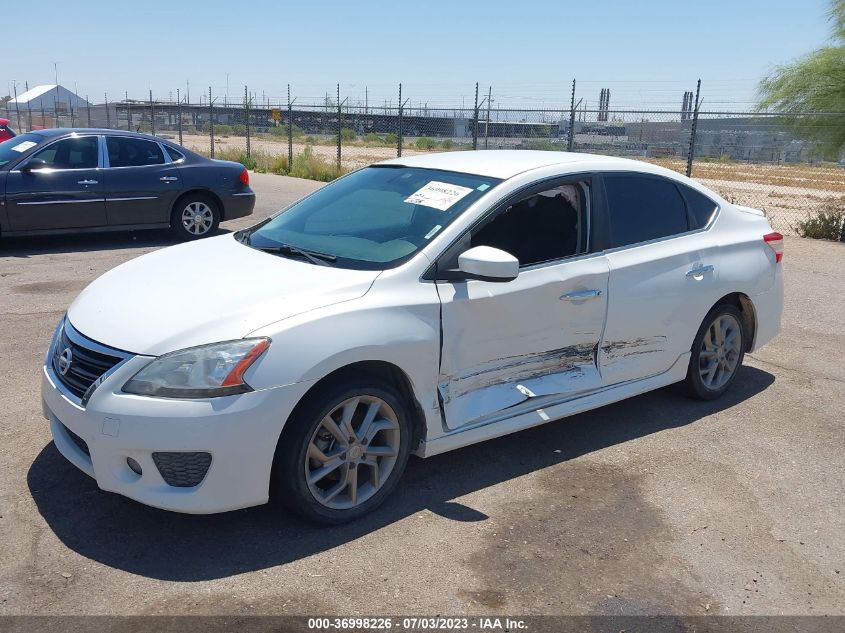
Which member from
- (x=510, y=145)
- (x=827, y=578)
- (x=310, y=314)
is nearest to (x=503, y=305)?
(x=310, y=314)

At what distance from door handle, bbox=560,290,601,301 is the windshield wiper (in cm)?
126

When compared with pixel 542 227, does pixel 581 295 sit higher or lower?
lower

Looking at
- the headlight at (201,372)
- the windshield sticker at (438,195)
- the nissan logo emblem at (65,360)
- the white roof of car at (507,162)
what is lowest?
the nissan logo emblem at (65,360)

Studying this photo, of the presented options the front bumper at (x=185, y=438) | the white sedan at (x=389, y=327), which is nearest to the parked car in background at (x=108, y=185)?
the white sedan at (x=389, y=327)

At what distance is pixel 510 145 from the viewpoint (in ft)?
87.1

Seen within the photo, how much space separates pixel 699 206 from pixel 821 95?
15.5 meters

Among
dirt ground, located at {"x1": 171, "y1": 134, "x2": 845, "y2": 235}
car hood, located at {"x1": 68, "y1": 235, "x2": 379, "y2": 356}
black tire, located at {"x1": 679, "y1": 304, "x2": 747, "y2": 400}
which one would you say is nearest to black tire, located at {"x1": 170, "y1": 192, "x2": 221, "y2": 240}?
car hood, located at {"x1": 68, "y1": 235, "x2": 379, "y2": 356}

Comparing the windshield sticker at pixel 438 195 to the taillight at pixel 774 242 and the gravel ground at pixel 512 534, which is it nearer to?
the gravel ground at pixel 512 534

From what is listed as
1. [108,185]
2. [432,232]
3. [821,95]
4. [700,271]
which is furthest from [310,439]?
[821,95]

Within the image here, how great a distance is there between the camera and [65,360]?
3.75 metres

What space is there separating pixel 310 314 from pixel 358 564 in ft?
3.54

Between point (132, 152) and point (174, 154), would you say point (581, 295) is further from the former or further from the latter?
point (174, 154)

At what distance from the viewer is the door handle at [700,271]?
5133 millimetres

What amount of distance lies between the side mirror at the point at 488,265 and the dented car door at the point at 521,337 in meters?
0.17
